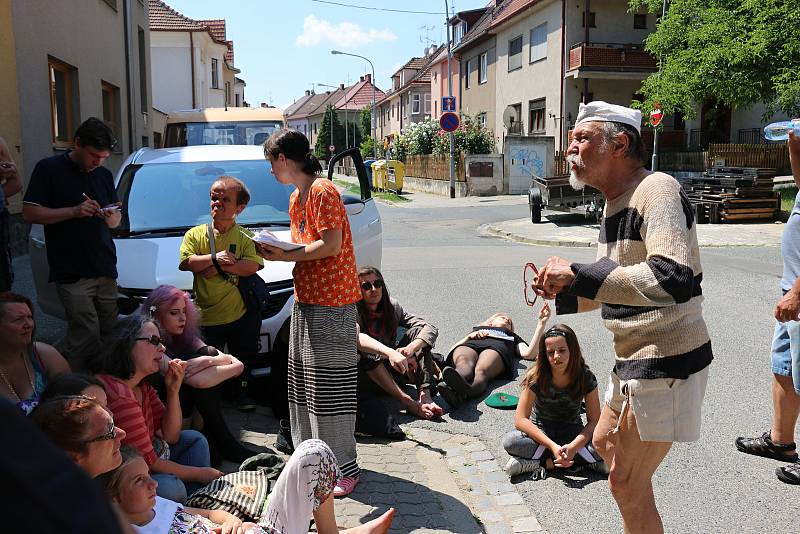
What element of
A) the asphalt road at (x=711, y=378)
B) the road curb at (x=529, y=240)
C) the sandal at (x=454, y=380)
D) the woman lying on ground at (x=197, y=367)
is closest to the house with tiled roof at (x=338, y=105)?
the road curb at (x=529, y=240)

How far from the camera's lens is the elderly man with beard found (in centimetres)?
262

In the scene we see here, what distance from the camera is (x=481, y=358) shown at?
6238 mm

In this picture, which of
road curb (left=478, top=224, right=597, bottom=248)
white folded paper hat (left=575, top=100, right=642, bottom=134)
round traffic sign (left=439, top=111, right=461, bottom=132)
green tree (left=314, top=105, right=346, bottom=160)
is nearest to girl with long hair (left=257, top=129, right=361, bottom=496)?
white folded paper hat (left=575, top=100, right=642, bottom=134)

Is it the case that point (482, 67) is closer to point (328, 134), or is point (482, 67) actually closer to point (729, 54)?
point (729, 54)

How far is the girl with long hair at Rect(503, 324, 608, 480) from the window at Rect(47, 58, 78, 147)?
11050 mm

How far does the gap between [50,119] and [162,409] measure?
980cm

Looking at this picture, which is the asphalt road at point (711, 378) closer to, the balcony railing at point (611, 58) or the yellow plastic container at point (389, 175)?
the balcony railing at point (611, 58)

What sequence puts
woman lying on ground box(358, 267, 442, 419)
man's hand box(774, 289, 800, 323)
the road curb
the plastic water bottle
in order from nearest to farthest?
man's hand box(774, 289, 800, 323) → the plastic water bottle → woman lying on ground box(358, 267, 442, 419) → the road curb

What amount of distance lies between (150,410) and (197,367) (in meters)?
0.60

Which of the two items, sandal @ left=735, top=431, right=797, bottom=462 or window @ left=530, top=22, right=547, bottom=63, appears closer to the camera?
sandal @ left=735, top=431, right=797, bottom=462

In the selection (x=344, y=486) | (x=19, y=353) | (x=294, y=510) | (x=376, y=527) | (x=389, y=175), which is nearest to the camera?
(x=294, y=510)

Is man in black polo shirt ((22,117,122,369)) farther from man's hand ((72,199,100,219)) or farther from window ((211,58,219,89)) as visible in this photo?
window ((211,58,219,89))

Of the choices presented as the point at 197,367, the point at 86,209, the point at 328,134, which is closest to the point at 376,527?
the point at 197,367

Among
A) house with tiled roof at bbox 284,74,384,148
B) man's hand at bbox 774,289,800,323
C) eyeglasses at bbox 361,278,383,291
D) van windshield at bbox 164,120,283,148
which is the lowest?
eyeglasses at bbox 361,278,383,291
